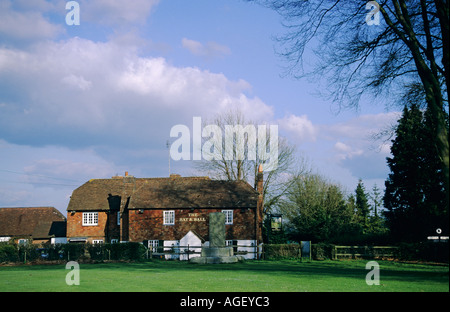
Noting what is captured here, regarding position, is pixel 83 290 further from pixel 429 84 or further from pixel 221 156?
pixel 221 156

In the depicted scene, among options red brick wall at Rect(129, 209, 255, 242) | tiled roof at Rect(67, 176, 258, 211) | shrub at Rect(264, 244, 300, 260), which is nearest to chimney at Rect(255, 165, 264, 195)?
tiled roof at Rect(67, 176, 258, 211)

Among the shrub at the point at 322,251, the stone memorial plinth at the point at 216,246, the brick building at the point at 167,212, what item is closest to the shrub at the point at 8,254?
the brick building at the point at 167,212

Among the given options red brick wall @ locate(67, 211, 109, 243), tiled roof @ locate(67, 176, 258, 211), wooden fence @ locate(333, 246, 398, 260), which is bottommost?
wooden fence @ locate(333, 246, 398, 260)

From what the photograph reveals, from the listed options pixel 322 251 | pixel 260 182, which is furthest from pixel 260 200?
pixel 322 251

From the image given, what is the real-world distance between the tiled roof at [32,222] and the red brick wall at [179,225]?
13.7 m

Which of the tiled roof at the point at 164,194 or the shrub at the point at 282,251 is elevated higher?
the tiled roof at the point at 164,194

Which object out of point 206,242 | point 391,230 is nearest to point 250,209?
point 206,242

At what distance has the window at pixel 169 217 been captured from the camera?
4428cm

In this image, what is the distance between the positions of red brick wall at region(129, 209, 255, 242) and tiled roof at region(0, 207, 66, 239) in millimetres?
13680

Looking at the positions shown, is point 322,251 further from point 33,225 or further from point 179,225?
point 33,225

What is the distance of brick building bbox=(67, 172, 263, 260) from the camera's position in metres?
43.3

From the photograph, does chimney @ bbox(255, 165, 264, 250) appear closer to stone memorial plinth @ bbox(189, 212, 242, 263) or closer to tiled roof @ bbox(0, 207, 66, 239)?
stone memorial plinth @ bbox(189, 212, 242, 263)

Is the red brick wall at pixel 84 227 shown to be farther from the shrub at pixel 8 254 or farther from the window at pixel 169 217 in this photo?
the shrub at pixel 8 254

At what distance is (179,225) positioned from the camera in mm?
44094
